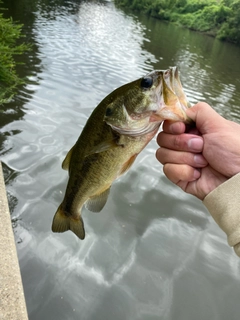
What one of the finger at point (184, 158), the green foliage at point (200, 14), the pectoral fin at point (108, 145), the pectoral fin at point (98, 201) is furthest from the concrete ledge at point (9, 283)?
the green foliage at point (200, 14)

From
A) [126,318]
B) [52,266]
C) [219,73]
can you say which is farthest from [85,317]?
[219,73]

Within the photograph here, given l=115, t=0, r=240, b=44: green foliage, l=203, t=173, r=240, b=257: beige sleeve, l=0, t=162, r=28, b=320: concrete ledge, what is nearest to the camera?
l=203, t=173, r=240, b=257: beige sleeve

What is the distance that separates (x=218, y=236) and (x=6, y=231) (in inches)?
146

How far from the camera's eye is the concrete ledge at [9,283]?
8.67 ft

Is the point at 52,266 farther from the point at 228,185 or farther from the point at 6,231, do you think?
the point at 228,185

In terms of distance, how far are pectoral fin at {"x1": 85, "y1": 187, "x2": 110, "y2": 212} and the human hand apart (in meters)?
0.51

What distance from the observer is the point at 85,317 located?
3.96 meters

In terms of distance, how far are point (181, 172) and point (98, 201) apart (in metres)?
0.69

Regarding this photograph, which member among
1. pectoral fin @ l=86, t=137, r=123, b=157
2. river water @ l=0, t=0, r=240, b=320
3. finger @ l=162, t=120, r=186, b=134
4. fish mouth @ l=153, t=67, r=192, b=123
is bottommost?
river water @ l=0, t=0, r=240, b=320

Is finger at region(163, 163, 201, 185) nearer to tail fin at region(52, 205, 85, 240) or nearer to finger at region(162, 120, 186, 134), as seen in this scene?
finger at region(162, 120, 186, 134)

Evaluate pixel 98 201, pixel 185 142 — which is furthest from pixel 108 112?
pixel 98 201

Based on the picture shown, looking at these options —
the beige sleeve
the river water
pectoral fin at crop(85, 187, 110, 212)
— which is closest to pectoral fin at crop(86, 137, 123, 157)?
pectoral fin at crop(85, 187, 110, 212)

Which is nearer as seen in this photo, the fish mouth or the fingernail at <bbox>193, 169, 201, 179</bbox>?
the fish mouth

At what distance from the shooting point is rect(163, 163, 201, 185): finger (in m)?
2.25
